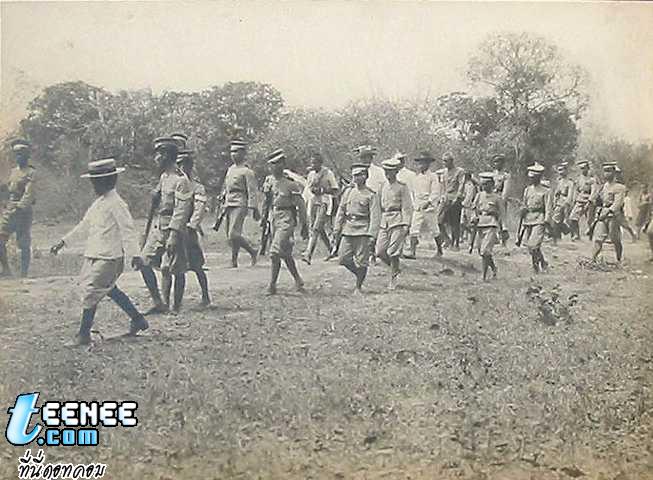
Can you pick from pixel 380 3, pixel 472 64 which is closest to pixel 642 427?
pixel 472 64

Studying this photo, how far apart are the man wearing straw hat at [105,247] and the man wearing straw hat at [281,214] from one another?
82 centimetres

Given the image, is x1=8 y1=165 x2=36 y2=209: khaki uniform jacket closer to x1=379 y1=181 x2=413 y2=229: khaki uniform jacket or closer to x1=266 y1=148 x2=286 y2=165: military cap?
x1=266 y1=148 x2=286 y2=165: military cap

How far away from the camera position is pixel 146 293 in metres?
4.67

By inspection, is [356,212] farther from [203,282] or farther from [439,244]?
[203,282]

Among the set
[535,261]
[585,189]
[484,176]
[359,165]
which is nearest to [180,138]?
[359,165]

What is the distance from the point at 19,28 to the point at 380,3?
222 cm

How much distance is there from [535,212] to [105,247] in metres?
2.77

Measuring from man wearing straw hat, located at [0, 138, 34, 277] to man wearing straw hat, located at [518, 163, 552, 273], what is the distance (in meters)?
3.09

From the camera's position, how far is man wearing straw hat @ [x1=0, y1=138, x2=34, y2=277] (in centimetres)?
466

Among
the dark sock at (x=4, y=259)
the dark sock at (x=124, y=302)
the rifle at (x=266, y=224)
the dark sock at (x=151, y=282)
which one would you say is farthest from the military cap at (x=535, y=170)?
the dark sock at (x=4, y=259)

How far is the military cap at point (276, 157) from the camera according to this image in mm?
4914

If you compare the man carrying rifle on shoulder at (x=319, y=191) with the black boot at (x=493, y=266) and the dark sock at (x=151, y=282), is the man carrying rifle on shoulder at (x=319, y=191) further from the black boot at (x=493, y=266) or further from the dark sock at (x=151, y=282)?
the black boot at (x=493, y=266)

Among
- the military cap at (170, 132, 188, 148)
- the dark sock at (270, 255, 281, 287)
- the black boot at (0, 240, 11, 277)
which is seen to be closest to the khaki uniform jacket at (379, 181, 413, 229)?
the dark sock at (270, 255, 281, 287)

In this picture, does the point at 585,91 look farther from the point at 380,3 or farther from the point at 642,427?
the point at 642,427
